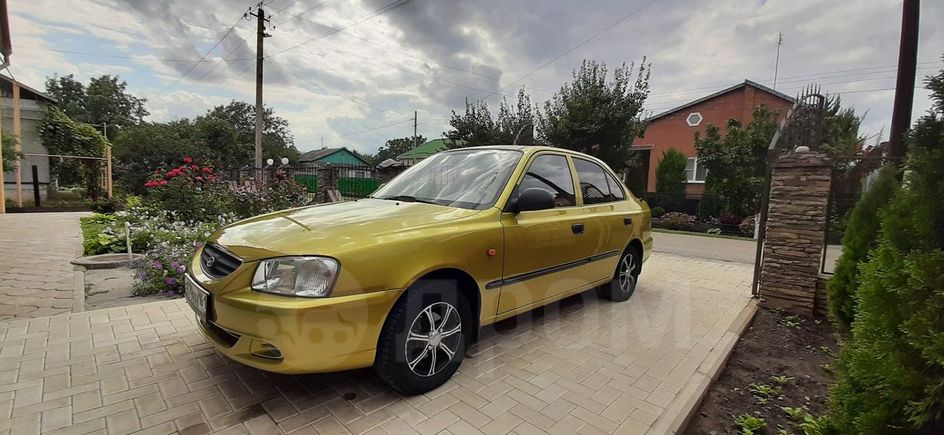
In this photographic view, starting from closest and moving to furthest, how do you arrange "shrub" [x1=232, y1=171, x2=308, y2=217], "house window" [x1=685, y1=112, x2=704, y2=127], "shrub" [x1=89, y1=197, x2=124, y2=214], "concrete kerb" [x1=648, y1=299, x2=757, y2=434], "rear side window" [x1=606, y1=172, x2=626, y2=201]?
1. "concrete kerb" [x1=648, y1=299, x2=757, y2=434]
2. "rear side window" [x1=606, y1=172, x2=626, y2=201]
3. "shrub" [x1=232, y1=171, x2=308, y2=217]
4. "shrub" [x1=89, y1=197, x2=124, y2=214]
5. "house window" [x1=685, y1=112, x2=704, y2=127]

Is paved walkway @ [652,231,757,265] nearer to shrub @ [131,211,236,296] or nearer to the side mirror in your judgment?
the side mirror

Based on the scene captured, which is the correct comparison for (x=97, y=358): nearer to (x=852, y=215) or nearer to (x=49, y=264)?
(x=49, y=264)

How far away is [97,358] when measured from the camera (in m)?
2.94

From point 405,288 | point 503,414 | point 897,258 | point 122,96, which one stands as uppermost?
point 122,96

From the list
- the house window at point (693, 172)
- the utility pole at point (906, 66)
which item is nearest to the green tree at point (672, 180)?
the house window at point (693, 172)

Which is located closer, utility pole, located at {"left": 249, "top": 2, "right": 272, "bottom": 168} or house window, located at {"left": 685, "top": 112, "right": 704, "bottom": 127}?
utility pole, located at {"left": 249, "top": 2, "right": 272, "bottom": 168}

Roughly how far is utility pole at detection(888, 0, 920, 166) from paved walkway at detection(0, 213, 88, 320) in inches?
428

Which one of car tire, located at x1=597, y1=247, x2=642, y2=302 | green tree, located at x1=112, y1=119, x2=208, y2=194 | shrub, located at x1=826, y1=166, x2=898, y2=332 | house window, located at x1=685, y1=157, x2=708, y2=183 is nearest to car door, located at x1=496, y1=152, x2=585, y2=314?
car tire, located at x1=597, y1=247, x2=642, y2=302

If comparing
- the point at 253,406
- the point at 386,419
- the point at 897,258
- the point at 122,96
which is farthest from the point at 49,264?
the point at 122,96

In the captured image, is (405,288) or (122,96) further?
(122,96)

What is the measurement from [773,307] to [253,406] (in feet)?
17.2

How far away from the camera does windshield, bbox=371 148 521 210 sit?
3186 millimetres

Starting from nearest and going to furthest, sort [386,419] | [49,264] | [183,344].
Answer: [386,419], [183,344], [49,264]

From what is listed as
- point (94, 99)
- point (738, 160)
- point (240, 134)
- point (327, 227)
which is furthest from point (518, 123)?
point (94, 99)
